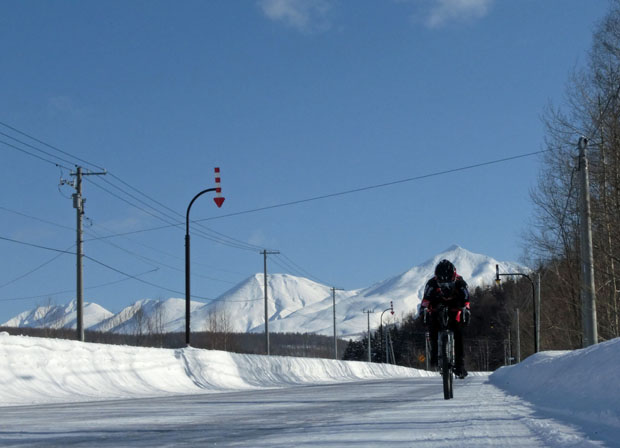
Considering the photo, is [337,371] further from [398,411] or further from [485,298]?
[485,298]

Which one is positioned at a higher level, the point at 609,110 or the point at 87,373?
the point at 609,110

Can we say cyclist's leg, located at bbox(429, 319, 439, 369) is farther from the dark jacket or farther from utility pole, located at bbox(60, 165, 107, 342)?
utility pole, located at bbox(60, 165, 107, 342)

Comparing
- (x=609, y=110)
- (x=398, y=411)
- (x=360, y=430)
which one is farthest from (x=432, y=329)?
(x=609, y=110)

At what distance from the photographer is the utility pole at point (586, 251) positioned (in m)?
18.6

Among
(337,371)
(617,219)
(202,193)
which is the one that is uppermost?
(202,193)

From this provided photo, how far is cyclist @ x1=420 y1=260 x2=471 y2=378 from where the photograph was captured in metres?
10.9

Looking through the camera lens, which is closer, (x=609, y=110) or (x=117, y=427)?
(x=117, y=427)

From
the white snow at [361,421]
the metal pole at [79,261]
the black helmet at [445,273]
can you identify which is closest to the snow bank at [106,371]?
the white snow at [361,421]

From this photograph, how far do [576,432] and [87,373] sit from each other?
17115 millimetres

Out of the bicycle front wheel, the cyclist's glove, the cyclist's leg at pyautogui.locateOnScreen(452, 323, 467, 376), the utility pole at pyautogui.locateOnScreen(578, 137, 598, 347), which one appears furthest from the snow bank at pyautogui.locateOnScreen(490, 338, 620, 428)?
the utility pole at pyautogui.locateOnScreen(578, 137, 598, 347)

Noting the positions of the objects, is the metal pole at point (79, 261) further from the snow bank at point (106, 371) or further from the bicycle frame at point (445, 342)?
the bicycle frame at point (445, 342)

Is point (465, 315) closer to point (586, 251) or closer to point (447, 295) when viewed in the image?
point (447, 295)

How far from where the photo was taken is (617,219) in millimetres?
26938

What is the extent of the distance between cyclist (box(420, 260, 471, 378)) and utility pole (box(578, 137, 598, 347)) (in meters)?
8.52
